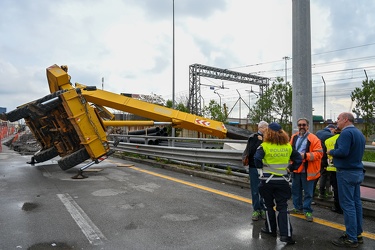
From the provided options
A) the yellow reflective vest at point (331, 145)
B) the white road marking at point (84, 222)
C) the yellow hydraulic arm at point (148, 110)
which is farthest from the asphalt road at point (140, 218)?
the yellow hydraulic arm at point (148, 110)

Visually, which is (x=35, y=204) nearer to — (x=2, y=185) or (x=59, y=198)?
(x=59, y=198)

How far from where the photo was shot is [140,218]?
5.04 meters

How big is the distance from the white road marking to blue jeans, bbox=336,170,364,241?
3252 millimetres

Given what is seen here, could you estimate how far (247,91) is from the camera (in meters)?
49.5

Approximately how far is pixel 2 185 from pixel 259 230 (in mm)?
6430

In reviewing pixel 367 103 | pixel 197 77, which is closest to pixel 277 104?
pixel 367 103

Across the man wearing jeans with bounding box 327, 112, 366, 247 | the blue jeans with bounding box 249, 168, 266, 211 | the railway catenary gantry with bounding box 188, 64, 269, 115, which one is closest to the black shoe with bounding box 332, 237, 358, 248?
the man wearing jeans with bounding box 327, 112, 366, 247

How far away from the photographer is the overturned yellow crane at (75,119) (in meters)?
8.33

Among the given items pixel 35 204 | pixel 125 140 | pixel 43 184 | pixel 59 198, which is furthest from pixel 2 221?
pixel 125 140

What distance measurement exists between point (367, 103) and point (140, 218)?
20778 mm

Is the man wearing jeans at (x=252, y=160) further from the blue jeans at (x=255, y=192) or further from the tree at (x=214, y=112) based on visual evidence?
the tree at (x=214, y=112)

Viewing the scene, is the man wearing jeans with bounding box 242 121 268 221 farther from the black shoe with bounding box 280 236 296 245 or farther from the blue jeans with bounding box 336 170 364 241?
the blue jeans with bounding box 336 170 364 241

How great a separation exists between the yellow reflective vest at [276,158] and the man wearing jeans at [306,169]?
0.97m

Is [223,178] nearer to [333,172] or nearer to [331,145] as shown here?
[333,172]
